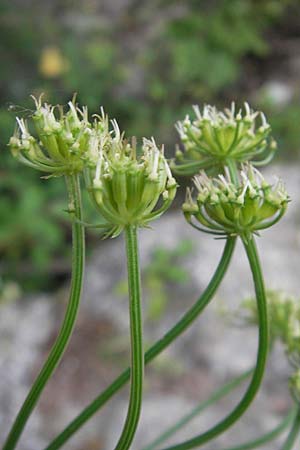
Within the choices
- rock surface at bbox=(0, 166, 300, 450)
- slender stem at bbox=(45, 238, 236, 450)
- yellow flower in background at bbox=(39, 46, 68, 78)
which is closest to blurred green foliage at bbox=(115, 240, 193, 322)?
rock surface at bbox=(0, 166, 300, 450)

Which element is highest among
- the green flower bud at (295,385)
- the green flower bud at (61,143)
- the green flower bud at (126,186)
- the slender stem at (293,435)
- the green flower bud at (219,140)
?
the green flower bud at (219,140)

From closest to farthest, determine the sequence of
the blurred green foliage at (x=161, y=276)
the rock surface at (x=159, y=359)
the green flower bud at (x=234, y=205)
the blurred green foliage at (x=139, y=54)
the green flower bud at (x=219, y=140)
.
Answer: the green flower bud at (x=234, y=205) → the green flower bud at (x=219, y=140) → the rock surface at (x=159, y=359) → the blurred green foliage at (x=161, y=276) → the blurred green foliage at (x=139, y=54)

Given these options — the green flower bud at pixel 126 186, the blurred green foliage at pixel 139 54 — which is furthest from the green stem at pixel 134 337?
the blurred green foliage at pixel 139 54

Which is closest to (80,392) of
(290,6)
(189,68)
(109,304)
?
(109,304)

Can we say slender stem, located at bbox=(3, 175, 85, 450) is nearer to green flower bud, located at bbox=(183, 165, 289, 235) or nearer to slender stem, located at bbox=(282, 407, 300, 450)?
green flower bud, located at bbox=(183, 165, 289, 235)

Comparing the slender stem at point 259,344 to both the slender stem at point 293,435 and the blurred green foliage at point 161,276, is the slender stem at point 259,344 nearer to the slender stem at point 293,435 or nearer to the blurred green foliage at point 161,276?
the slender stem at point 293,435

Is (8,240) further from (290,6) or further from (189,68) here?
(290,6)

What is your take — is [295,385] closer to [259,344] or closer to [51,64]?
[259,344]
